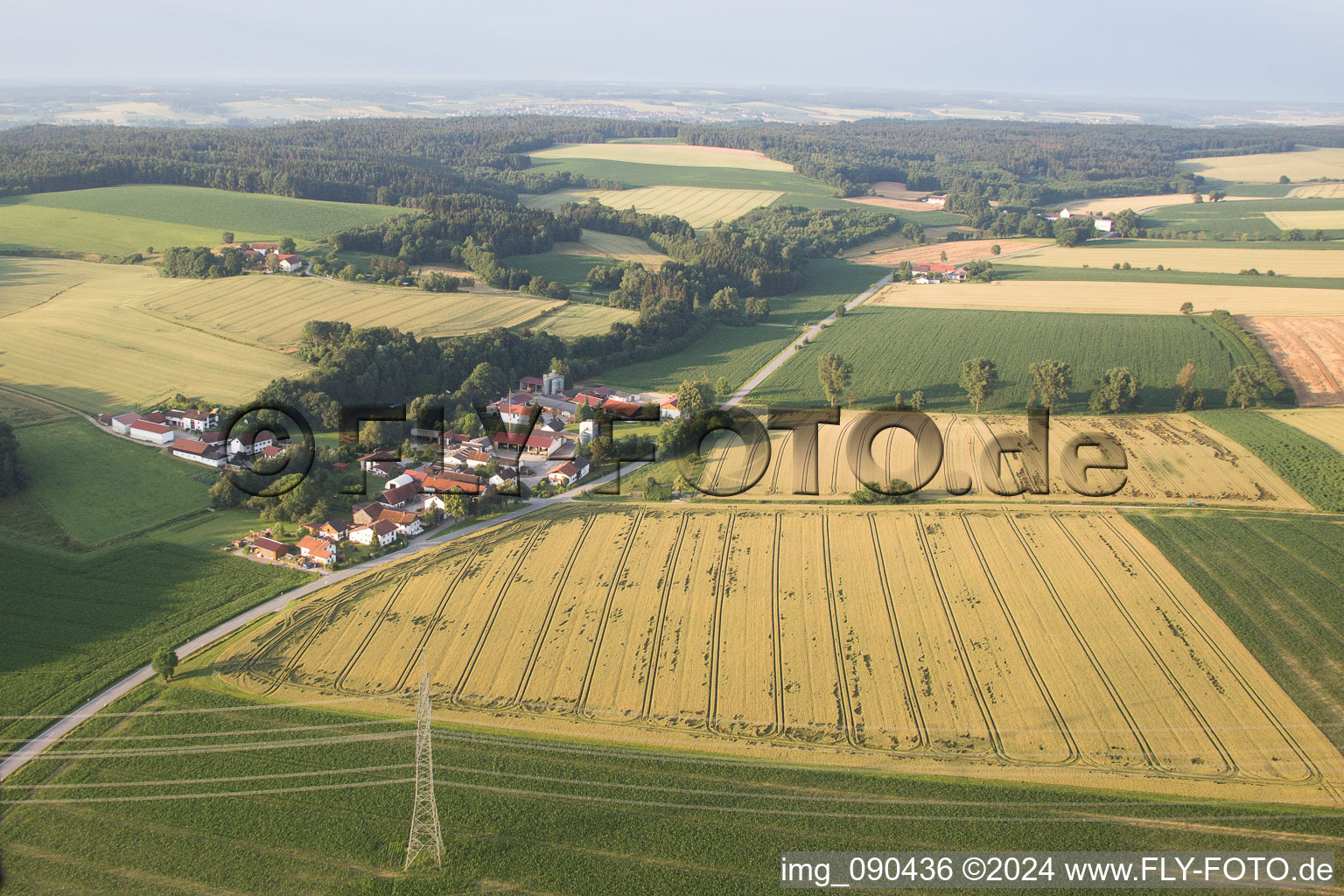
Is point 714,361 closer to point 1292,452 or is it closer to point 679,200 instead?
point 1292,452

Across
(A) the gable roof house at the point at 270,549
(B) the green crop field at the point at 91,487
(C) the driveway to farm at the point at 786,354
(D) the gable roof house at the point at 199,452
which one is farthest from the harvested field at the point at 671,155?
(A) the gable roof house at the point at 270,549

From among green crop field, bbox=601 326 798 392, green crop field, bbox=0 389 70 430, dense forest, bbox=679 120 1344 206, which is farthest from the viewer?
dense forest, bbox=679 120 1344 206

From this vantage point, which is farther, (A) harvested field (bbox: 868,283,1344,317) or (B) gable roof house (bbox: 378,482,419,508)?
(A) harvested field (bbox: 868,283,1344,317)

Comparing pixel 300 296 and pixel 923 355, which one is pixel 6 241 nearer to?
pixel 300 296

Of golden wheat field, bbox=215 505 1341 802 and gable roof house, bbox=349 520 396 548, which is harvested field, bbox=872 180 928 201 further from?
gable roof house, bbox=349 520 396 548

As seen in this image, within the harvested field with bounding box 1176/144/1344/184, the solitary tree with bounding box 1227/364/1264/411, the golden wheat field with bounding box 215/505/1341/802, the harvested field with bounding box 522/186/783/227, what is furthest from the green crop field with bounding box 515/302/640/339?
the harvested field with bounding box 1176/144/1344/184

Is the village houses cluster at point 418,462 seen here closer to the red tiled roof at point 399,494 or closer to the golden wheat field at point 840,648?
the red tiled roof at point 399,494
